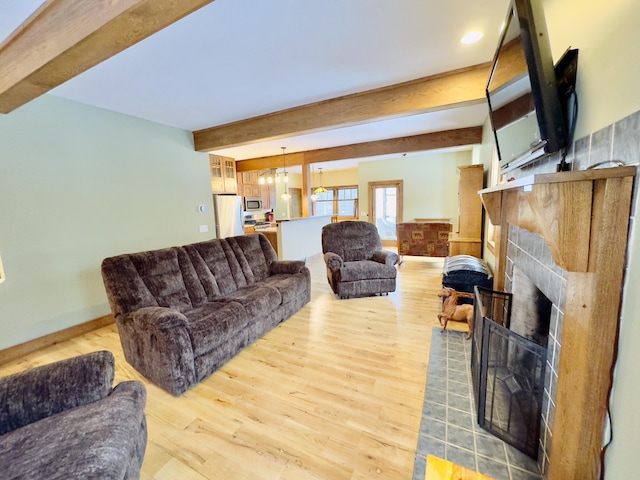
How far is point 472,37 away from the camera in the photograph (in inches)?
77.7

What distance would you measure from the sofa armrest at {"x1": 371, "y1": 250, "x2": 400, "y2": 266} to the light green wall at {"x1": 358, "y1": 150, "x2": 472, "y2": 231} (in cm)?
363

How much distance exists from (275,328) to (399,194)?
5.51 meters

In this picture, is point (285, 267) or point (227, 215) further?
point (227, 215)

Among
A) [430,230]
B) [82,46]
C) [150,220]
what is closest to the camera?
[82,46]

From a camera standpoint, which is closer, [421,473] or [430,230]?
[421,473]

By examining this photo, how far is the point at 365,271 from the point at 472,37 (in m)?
2.62

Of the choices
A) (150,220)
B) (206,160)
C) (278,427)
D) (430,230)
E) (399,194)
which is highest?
(206,160)

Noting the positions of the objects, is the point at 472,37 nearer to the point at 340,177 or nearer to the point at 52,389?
the point at 52,389

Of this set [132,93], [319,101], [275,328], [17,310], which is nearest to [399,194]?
[319,101]

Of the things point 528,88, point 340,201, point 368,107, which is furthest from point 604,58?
point 340,201

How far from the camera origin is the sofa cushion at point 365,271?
3604mm

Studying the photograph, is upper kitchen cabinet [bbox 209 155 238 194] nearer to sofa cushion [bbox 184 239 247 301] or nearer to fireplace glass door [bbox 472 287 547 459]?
sofa cushion [bbox 184 239 247 301]

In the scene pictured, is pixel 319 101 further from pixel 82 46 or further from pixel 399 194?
pixel 399 194

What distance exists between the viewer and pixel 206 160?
437 centimetres
